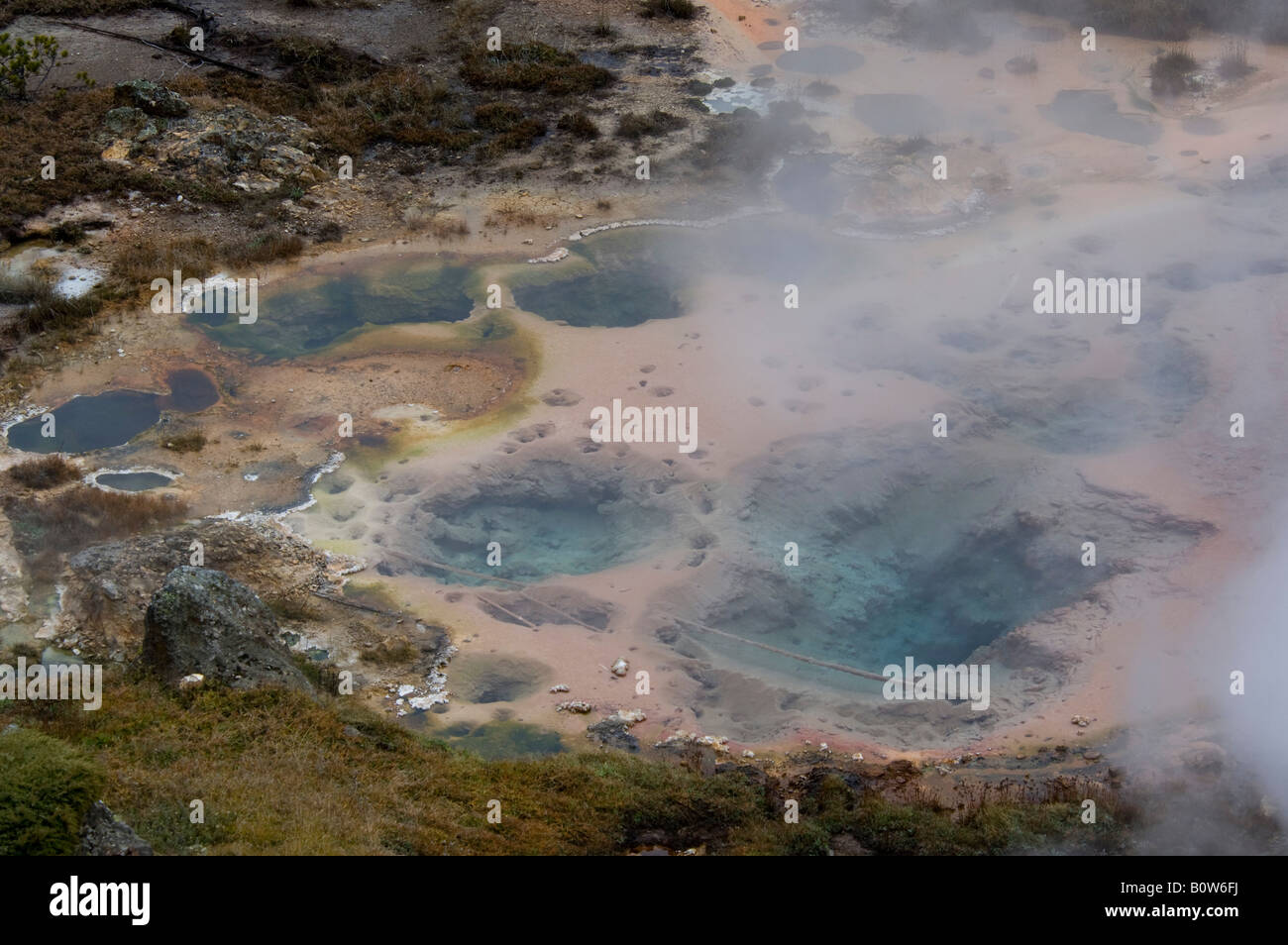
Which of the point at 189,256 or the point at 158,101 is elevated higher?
the point at 158,101

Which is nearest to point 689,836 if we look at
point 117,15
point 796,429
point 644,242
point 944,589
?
point 944,589

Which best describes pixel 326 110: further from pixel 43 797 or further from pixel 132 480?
pixel 43 797

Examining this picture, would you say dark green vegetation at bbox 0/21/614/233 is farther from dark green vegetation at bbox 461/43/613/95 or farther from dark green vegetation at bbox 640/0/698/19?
dark green vegetation at bbox 640/0/698/19

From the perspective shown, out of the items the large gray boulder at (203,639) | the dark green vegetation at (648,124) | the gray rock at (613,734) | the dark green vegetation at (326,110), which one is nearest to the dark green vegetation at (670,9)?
the dark green vegetation at (326,110)

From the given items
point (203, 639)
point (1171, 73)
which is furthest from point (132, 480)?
point (1171, 73)

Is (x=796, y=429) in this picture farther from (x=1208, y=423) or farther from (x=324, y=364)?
(x=324, y=364)
